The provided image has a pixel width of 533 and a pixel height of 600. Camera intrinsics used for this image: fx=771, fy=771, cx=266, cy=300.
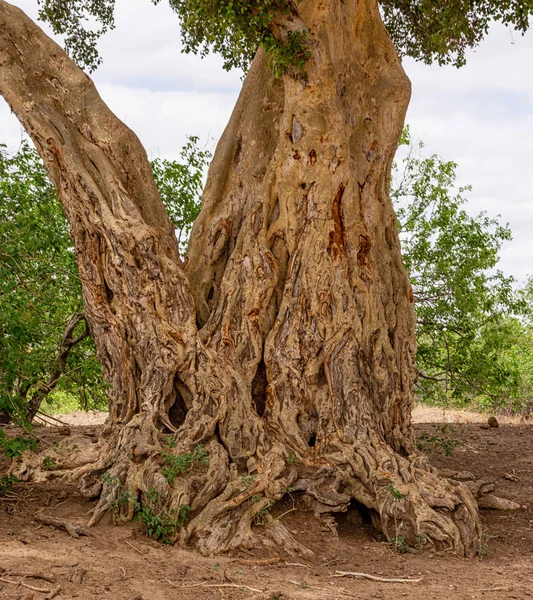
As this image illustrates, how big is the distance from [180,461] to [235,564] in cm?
98

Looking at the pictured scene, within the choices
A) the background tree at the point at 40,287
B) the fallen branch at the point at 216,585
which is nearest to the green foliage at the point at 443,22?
the background tree at the point at 40,287

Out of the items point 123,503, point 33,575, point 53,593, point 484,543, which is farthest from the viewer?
point 484,543

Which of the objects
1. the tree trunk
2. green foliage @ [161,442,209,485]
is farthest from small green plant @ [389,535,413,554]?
green foliage @ [161,442,209,485]

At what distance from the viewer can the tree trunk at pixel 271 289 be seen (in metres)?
6.43

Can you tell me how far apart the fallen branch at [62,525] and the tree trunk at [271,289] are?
1.81ft

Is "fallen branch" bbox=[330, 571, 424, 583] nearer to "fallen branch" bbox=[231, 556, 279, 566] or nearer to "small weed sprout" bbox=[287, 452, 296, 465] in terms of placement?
"fallen branch" bbox=[231, 556, 279, 566]

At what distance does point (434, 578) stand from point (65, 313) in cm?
610

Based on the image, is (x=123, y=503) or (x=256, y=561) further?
(x=123, y=503)

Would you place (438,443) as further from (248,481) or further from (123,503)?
(123,503)

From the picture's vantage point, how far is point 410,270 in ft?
36.5

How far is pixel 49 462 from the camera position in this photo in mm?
6762

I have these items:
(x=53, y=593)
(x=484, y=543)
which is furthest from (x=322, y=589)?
(x=484, y=543)

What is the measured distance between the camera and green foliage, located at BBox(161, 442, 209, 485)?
5.90 m

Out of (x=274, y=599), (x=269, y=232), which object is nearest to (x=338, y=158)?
(x=269, y=232)
